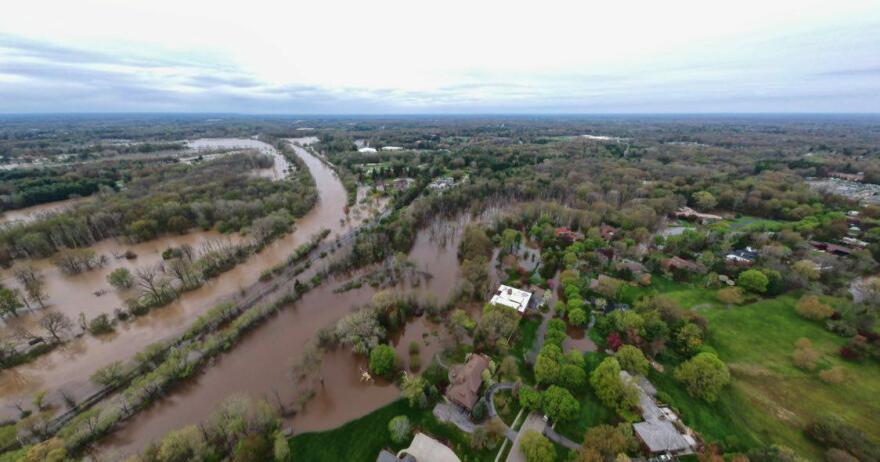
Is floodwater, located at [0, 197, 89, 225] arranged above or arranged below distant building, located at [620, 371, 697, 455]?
above

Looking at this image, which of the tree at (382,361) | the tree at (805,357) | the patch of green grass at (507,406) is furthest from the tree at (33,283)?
the tree at (805,357)

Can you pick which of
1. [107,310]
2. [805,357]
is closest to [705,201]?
[805,357]

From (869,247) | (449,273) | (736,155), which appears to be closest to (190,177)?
(449,273)

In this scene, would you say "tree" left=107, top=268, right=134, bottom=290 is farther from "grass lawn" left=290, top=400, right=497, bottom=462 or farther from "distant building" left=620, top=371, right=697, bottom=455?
"distant building" left=620, top=371, right=697, bottom=455

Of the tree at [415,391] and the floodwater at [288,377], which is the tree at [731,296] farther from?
the tree at [415,391]

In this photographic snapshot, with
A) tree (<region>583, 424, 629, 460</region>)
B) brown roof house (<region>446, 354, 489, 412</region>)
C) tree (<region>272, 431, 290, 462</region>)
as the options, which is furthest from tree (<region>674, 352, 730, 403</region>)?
tree (<region>272, 431, 290, 462</region>)

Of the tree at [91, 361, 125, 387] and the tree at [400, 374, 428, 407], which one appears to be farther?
the tree at [91, 361, 125, 387]
